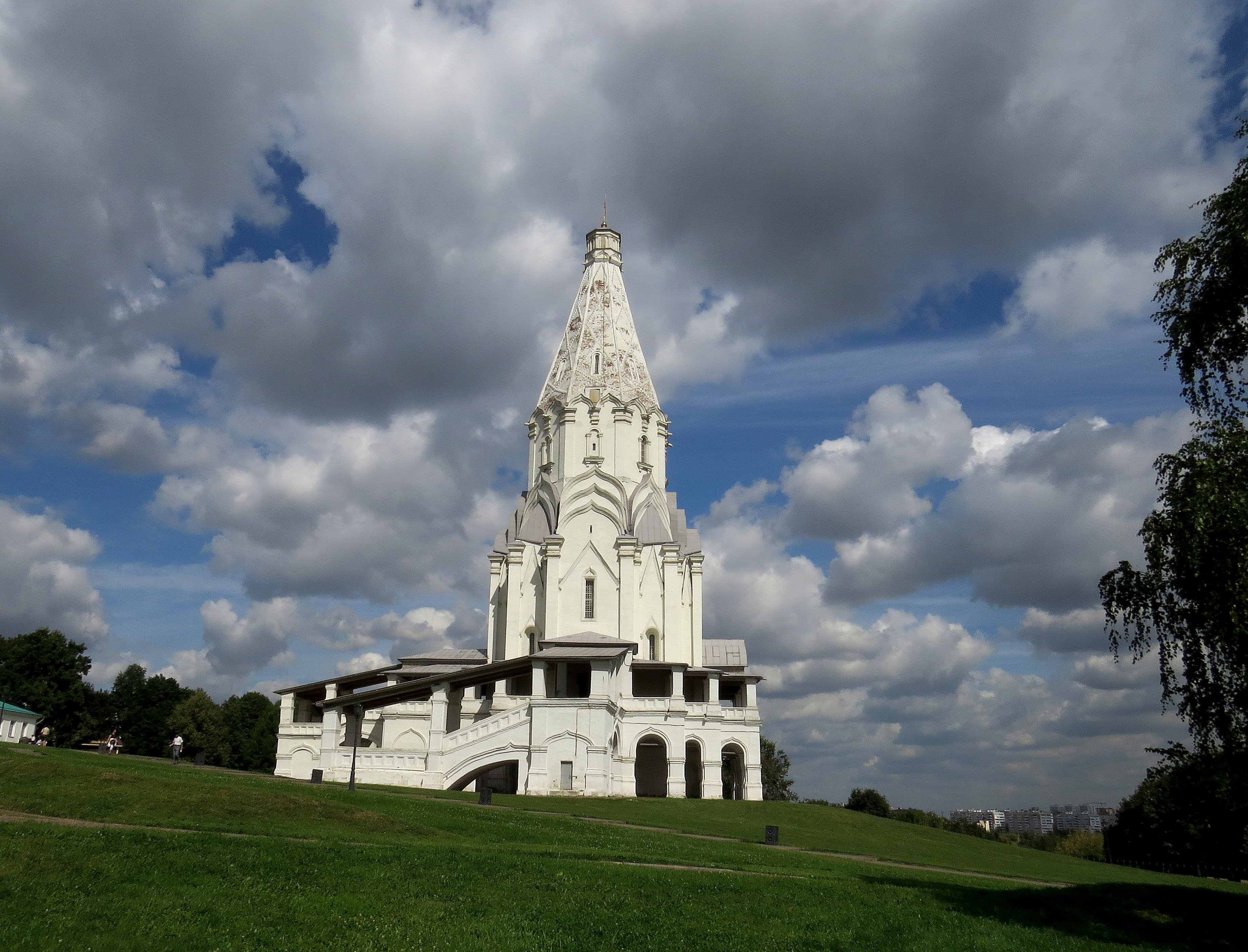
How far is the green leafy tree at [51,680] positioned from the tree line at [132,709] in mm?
43

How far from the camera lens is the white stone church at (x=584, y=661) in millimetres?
35688

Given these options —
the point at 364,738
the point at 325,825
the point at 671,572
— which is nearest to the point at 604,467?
the point at 671,572

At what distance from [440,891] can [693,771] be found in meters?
36.4

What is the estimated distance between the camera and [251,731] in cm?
7231

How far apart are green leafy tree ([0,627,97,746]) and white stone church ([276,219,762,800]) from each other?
69.6 ft

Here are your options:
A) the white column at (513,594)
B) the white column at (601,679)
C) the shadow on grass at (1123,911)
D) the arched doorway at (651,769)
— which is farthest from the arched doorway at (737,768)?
the shadow on grass at (1123,911)

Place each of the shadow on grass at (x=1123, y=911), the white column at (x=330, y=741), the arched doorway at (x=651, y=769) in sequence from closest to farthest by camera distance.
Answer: the shadow on grass at (x=1123, y=911) → the white column at (x=330, y=741) → the arched doorway at (x=651, y=769)

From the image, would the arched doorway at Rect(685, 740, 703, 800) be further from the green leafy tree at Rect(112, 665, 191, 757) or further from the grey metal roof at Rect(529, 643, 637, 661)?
the green leafy tree at Rect(112, 665, 191, 757)

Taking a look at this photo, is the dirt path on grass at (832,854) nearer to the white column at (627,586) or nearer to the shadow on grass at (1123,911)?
the shadow on grass at (1123,911)

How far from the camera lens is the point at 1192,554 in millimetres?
Result: 12250

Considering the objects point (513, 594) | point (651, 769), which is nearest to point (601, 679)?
point (651, 769)

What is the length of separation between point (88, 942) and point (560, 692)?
31373mm

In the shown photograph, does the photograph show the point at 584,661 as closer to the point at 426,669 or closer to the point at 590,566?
the point at 590,566

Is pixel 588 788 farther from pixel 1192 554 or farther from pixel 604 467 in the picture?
pixel 1192 554
